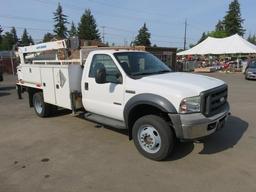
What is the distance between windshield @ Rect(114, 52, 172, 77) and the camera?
5418 mm

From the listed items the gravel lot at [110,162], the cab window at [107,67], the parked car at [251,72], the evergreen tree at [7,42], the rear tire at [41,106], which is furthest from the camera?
the evergreen tree at [7,42]

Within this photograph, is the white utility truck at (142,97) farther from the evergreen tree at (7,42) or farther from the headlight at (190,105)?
the evergreen tree at (7,42)

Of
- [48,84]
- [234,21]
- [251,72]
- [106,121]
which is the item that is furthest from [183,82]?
[234,21]

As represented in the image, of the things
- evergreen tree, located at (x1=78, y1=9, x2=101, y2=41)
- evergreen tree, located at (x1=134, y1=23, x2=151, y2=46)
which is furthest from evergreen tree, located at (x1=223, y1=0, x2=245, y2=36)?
evergreen tree, located at (x1=78, y1=9, x2=101, y2=41)

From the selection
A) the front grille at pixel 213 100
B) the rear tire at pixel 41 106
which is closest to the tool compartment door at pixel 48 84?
the rear tire at pixel 41 106

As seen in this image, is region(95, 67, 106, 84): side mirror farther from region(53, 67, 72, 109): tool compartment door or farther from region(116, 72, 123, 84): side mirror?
region(53, 67, 72, 109): tool compartment door

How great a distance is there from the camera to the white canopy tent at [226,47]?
1084 inches

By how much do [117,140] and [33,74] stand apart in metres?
3.61

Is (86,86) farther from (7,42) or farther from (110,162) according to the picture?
(7,42)

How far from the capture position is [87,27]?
64500 mm

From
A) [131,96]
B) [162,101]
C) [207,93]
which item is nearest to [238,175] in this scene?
[207,93]

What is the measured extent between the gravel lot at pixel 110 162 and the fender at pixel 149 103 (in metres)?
0.84

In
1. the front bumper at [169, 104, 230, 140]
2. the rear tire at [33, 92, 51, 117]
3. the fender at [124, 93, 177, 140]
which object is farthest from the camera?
the rear tire at [33, 92, 51, 117]

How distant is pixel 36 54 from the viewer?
348 inches
